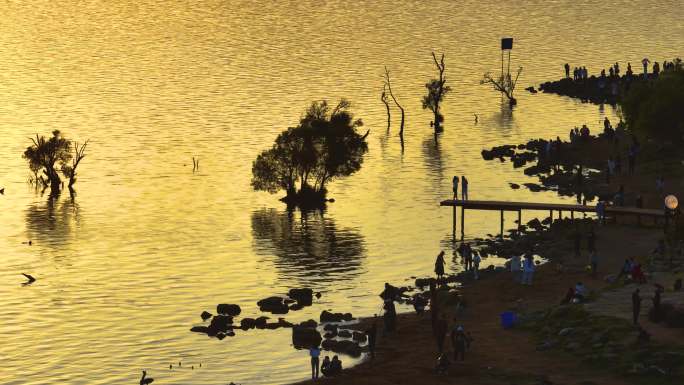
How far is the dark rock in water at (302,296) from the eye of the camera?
9588 centimetres

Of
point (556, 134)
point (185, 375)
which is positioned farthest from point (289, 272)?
point (556, 134)

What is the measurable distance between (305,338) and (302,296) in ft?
33.9

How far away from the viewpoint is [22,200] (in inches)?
5482

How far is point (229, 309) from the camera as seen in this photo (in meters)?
93.9

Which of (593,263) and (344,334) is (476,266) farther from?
(344,334)

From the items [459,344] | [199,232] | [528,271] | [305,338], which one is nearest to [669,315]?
[459,344]

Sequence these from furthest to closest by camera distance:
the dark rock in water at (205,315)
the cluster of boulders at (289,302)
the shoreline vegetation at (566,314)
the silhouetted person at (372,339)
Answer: the cluster of boulders at (289,302) < the dark rock in water at (205,315) < the silhouetted person at (372,339) < the shoreline vegetation at (566,314)

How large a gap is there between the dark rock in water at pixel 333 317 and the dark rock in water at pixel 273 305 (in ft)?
12.7

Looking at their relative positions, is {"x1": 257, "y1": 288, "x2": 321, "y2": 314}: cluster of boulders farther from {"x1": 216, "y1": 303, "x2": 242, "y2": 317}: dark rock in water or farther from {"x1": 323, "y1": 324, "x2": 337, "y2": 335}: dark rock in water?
{"x1": 323, "y1": 324, "x2": 337, "y2": 335}: dark rock in water

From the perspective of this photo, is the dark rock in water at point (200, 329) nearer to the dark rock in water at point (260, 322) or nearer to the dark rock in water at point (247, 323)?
the dark rock in water at point (247, 323)

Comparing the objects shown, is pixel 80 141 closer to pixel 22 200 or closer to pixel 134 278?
pixel 22 200

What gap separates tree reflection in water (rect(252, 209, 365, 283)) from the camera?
353 ft

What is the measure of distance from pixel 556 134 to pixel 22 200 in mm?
59238

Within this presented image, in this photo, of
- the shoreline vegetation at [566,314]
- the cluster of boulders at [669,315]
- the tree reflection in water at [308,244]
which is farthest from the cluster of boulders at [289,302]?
the cluster of boulders at [669,315]
